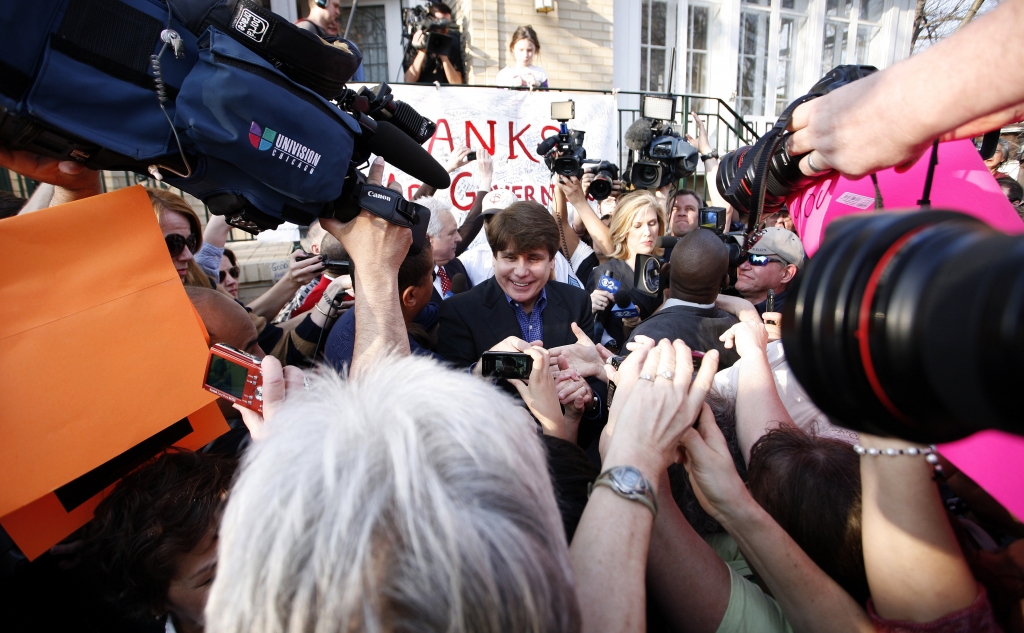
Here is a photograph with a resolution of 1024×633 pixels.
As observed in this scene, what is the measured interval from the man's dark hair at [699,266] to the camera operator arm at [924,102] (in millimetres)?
1251

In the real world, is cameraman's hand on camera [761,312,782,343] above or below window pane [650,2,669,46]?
below

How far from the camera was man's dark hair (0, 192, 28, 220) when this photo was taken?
5.34ft

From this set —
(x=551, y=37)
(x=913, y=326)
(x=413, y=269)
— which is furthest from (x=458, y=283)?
(x=551, y=37)

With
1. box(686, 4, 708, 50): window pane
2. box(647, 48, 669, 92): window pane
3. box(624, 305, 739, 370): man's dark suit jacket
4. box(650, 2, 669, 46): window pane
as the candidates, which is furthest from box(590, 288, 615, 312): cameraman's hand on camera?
box(686, 4, 708, 50): window pane

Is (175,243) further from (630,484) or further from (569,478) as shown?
(630,484)

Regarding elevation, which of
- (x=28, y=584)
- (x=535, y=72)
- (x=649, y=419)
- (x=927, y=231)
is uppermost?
(x=535, y=72)

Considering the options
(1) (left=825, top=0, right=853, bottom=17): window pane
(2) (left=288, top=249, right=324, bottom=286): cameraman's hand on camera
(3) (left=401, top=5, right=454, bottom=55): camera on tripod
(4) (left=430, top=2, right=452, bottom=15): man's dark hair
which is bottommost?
(2) (left=288, top=249, right=324, bottom=286): cameraman's hand on camera

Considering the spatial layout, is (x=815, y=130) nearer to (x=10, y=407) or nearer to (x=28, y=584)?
(x=10, y=407)

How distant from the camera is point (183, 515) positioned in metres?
1.21

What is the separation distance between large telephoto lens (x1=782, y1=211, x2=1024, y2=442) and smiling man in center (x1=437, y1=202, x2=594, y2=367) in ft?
Result: 5.81

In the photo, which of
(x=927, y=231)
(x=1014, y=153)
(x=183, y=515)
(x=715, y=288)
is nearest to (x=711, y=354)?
(x=927, y=231)

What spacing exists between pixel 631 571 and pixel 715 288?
6.00 ft

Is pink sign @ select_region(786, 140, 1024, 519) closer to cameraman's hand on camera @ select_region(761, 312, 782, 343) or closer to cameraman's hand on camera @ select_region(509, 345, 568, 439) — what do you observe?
cameraman's hand on camera @ select_region(509, 345, 568, 439)

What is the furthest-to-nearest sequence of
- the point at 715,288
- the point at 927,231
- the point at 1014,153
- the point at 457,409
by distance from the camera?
the point at 1014,153 → the point at 715,288 → the point at 457,409 → the point at 927,231
